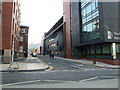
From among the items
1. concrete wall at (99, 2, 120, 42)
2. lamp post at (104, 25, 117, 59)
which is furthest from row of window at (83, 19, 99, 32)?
lamp post at (104, 25, 117, 59)

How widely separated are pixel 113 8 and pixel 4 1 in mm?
19531

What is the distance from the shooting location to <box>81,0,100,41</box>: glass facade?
30288mm

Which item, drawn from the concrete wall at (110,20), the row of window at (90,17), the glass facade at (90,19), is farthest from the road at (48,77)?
the row of window at (90,17)

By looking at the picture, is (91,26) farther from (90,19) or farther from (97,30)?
(97,30)

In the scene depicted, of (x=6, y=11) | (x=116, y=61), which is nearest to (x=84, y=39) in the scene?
(x=116, y=61)

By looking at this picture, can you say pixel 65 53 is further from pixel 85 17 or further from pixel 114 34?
pixel 114 34

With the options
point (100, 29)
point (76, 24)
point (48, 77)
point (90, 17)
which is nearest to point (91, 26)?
point (90, 17)

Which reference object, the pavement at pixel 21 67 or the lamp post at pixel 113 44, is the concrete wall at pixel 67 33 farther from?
the pavement at pixel 21 67

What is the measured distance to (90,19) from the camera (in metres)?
33.0

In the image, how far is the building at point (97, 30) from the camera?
2782cm

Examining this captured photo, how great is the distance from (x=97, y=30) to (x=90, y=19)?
435 centimetres

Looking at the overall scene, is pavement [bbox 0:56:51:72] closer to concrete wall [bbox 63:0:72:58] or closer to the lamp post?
the lamp post

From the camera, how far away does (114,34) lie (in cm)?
2814

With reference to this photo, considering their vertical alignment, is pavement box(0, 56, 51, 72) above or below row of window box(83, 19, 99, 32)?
below
